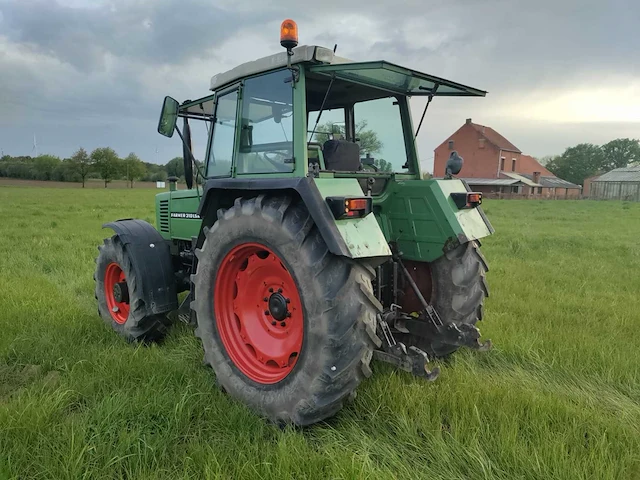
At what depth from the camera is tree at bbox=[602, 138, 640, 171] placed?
73875 millimetres

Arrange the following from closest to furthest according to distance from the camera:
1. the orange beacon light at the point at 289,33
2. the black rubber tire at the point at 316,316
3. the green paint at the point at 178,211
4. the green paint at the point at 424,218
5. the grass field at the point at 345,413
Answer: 1. the grass field at the point at 345,413
2. the black rubber tire at the point at 316,316
3. the orange beacon light at the point at 289,33
4. the green paint at the point at 424,218
5. the green paint at the point at 178,211

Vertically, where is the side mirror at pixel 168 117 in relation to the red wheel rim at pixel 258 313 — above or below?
above

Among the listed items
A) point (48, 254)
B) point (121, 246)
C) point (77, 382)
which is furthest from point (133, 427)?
point (48, 254)

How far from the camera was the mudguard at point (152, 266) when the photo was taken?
411cm

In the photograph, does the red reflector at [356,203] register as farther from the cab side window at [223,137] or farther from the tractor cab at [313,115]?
the cab side window at [223,137]

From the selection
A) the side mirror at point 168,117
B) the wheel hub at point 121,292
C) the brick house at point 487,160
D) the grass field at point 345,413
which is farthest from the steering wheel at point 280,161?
the brick house at point 487,160

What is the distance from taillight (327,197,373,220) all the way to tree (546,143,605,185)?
78190mm

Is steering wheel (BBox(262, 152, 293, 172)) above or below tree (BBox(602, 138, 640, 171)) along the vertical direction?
below

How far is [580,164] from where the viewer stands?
71062mm

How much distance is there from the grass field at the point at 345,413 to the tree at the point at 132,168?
68132 mm

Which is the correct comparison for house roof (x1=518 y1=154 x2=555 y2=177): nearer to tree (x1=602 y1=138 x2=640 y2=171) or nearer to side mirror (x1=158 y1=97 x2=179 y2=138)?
tree (x1=602 y1=138 x2=640 y2=171)

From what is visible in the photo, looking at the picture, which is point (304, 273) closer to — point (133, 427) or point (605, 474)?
point (133, 427)

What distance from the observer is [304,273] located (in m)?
2.66

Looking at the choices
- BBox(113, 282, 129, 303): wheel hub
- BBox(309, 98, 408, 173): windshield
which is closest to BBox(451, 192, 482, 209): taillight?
BBox(309, 98, 408, 173): windshield
